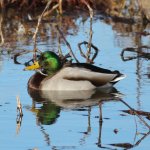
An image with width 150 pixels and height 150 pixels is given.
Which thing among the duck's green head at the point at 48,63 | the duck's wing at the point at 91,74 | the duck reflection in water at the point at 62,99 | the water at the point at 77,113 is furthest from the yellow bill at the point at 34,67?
the duck's wing at the point at 91,74

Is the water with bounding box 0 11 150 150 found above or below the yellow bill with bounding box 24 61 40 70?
below

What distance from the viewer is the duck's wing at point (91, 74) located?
13.5 metres

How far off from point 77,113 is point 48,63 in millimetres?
2643

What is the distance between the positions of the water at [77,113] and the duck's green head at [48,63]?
0.97 ft

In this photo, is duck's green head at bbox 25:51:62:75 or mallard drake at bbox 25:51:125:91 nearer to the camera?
mallard drake at bbox 25:51:125:91

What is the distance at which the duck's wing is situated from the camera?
13.5 meters

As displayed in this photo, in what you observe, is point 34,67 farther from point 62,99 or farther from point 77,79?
point 62,99

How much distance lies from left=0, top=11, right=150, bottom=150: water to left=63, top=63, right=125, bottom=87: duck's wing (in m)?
0.23

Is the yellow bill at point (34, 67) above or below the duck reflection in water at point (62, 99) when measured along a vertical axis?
above

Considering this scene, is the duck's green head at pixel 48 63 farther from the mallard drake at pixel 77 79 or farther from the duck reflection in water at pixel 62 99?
the duck reflection in water at pixel 62 99

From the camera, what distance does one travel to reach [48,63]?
46.8 feet

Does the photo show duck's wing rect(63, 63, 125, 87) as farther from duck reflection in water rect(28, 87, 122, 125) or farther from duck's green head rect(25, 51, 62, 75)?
duck's green head rect(25, 51, 62, 75)

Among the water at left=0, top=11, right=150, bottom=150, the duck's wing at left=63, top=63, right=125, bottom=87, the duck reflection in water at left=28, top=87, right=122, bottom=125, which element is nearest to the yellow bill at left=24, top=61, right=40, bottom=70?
the water at left=0, top=11, right=150, bottom=150

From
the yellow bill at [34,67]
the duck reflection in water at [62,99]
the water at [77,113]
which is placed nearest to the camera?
the water at [77,113]
